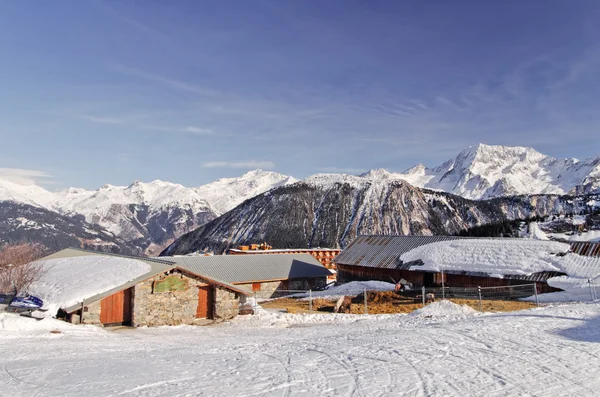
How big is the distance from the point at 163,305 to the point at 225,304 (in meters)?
3.85

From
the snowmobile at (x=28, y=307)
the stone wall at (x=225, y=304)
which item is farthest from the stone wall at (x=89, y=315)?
the stone wall at (x=225, y=304)

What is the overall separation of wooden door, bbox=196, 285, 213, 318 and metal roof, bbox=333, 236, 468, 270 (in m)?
23.0

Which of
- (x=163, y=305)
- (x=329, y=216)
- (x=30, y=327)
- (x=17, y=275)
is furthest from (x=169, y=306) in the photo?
(x=329, y=216)

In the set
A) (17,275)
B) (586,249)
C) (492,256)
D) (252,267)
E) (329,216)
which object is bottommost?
(252,267)

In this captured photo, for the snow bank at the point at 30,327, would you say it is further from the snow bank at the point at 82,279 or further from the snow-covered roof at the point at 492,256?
the snow-covered roof at the point at 492,256

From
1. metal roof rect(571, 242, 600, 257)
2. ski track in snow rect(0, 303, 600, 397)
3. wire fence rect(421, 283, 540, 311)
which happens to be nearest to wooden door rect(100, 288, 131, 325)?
ski track in snow rect(0, 303, 600, 397)

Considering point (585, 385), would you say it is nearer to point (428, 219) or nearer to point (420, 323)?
point (420, 323)

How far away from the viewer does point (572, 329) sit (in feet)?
53.7

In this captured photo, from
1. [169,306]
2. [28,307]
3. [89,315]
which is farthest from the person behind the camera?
[169,306]

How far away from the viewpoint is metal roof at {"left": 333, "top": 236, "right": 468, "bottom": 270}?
4588 cm

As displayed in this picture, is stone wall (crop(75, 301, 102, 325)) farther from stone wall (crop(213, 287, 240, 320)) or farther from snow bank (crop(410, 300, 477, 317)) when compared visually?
snow bank (crop(410, 300, 477, 317))

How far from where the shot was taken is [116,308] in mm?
23688

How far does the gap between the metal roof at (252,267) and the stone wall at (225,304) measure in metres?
15.9

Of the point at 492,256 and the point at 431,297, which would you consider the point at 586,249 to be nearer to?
the point at 492,256
